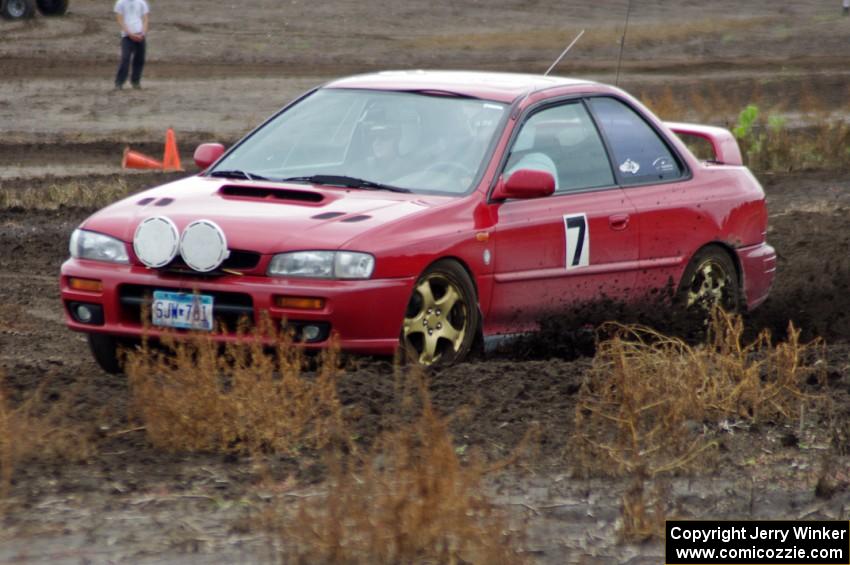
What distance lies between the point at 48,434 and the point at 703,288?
4538 millimetres

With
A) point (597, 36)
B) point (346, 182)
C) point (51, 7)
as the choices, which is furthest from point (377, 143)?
point (597, 36)

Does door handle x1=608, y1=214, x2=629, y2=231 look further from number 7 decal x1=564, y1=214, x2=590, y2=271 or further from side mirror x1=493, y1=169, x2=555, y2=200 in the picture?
side mirror x1=493, y1=169, x2=555, y2=200

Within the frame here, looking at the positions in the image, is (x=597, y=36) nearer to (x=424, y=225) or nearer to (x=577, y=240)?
(x=577, y=240)

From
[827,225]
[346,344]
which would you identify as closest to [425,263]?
[346,344]

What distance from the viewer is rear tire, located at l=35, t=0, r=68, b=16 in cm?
3656

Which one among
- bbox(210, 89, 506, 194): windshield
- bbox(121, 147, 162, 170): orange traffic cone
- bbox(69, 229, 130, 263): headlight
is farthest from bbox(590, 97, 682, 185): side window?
bbox(121, 147, 162, 170): orange traffic cone

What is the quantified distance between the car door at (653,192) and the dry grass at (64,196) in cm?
705

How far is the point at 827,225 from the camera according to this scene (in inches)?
579

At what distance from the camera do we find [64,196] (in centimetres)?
1575

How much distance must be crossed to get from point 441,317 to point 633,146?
1.98 meters

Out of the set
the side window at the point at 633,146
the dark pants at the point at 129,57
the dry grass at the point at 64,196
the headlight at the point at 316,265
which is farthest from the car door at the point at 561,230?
the dark pants at the point at 129,57

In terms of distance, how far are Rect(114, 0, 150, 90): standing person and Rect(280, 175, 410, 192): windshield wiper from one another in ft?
61.4

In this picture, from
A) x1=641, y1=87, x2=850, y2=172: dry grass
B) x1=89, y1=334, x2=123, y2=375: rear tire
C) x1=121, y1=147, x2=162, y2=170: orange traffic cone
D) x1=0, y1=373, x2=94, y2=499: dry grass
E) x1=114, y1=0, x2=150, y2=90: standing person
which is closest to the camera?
x1=0, y1=373, x2=94, y2=499: dry grass

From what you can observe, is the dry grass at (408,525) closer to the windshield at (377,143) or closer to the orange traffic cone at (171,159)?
the windshield at (377,143)
